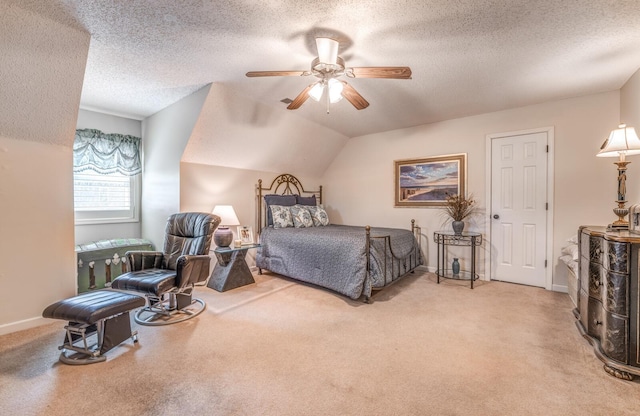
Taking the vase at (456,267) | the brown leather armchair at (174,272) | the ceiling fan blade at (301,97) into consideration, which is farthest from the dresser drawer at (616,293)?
the brown leather armchair at (174,272)

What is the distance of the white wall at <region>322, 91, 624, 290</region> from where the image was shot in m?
3.38

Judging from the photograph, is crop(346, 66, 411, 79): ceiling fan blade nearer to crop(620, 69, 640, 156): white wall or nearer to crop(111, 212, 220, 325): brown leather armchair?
crop(111, 212, 220, 325): brown leather armchair

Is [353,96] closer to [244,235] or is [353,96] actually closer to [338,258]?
[338,258]

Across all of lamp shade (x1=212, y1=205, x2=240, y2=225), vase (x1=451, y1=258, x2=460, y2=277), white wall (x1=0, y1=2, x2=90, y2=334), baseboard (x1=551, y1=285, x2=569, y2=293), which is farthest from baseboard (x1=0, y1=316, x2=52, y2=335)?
baseboard (x1=551, y1=285, x2=569, y2=293)

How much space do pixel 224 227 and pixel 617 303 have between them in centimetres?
391

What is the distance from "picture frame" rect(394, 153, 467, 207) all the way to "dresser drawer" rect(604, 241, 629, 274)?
94.1 inches

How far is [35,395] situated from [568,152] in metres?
5.51

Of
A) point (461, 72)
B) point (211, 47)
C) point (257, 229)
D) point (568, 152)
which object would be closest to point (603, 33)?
point (461, 72)

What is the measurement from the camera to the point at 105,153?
404 centimetres

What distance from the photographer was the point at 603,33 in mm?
2166

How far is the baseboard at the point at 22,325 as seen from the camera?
242 centimetres

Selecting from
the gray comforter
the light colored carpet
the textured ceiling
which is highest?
the textured ceiling

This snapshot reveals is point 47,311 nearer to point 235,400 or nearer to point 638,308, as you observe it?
point 235,400

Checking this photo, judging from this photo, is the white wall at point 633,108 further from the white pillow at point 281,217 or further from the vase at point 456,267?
the white pillow at point 281,217
